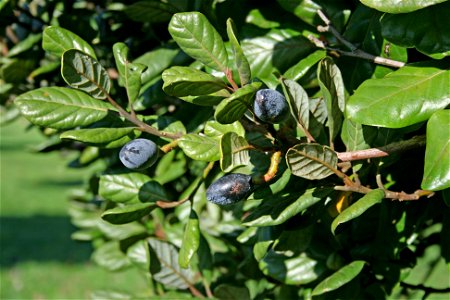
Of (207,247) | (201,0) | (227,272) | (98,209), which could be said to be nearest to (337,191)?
(201,0)

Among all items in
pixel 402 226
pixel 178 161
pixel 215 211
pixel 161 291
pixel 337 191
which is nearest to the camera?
pixel 337 191

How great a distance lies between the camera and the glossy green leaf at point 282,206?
1049 millimetres

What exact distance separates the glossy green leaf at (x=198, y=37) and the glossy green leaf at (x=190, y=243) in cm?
35

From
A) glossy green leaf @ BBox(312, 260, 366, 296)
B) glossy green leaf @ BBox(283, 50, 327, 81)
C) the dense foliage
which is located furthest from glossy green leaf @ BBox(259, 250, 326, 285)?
glossy green leaf @ BBox(283, 50, 327, 81)

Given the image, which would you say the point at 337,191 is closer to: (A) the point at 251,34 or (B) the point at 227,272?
(A) the point at 251,34

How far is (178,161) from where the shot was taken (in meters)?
1.67

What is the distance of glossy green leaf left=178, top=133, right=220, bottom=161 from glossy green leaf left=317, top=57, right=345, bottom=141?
21 cm

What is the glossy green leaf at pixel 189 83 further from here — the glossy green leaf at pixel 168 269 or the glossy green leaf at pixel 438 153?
the glossy green leaf at pixel 168 269

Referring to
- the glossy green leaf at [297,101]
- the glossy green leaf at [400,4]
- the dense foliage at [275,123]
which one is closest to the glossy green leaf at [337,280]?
the dense foliage at [275,123]

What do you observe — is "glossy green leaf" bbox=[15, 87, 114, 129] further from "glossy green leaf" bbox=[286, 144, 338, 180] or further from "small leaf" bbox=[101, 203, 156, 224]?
"glossy green leaf" bbox=[286, 144, 338, 180]

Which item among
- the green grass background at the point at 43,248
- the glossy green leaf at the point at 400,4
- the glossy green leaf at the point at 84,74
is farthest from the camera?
the green grass background at the point at 43,248

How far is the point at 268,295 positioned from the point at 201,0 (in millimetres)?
843

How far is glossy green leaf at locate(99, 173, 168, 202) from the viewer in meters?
1.34

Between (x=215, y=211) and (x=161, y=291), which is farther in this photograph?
(x=215, y=211)
